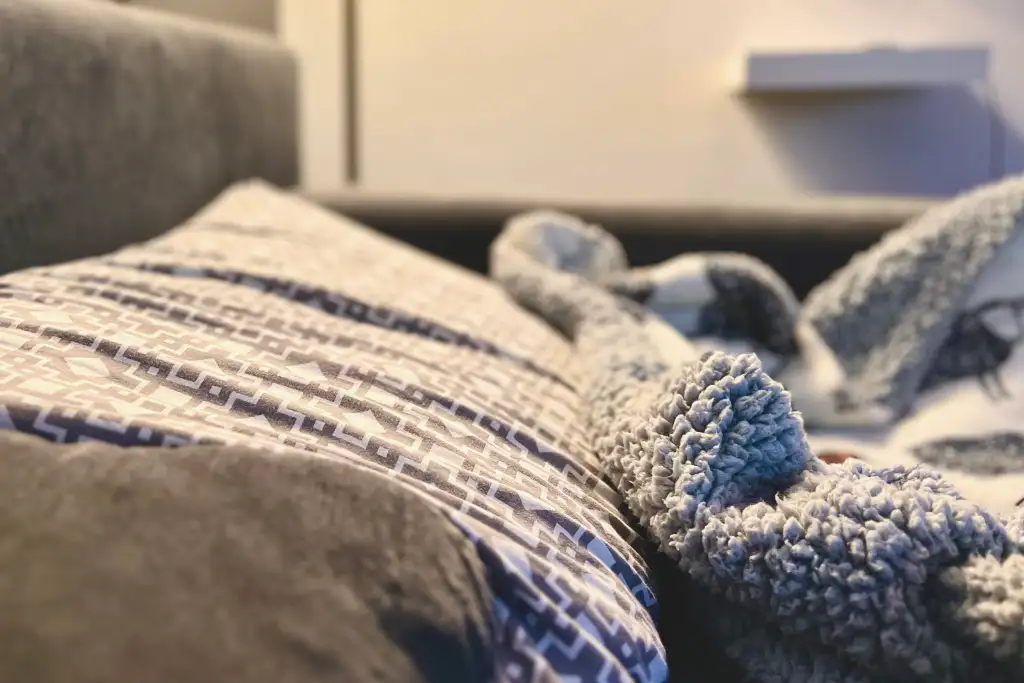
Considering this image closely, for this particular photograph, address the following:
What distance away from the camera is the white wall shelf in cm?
136

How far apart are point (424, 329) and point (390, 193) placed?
0.56m

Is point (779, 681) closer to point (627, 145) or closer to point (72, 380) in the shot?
point (72, 380)

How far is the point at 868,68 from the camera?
1383 millimetres

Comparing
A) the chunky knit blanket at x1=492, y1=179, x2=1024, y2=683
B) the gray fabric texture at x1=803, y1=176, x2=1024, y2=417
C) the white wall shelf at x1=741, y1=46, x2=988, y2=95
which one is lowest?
the gray fabric texture at x1=803, y1=176, x2=1024, y2=417

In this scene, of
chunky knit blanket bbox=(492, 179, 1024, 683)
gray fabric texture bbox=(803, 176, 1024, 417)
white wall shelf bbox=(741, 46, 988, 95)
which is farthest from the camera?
white wall shelf bbox=(741, 46, 988, 95)

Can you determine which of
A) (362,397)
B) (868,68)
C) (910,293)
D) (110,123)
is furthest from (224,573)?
(868,68)

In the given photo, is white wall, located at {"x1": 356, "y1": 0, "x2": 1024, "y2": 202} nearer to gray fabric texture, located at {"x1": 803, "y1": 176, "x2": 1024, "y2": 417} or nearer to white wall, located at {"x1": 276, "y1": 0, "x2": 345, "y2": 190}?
white wall, located at {"x1": 276, "y1": 0, "x2": 345, "y2": 190}

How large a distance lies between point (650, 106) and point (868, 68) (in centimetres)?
38

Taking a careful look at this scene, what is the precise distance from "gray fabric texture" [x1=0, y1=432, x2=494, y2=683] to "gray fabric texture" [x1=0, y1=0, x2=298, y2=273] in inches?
17.2

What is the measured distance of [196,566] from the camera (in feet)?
0.94

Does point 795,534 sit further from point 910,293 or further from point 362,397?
point 910,293

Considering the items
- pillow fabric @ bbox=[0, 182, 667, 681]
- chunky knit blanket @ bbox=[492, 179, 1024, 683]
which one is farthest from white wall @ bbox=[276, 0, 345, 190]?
chunky knit blanket @ bbox=[492, 179, 1024, 683]

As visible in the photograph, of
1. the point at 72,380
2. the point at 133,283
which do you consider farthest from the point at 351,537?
the point at 133,283

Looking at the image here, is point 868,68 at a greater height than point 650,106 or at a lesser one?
greater
